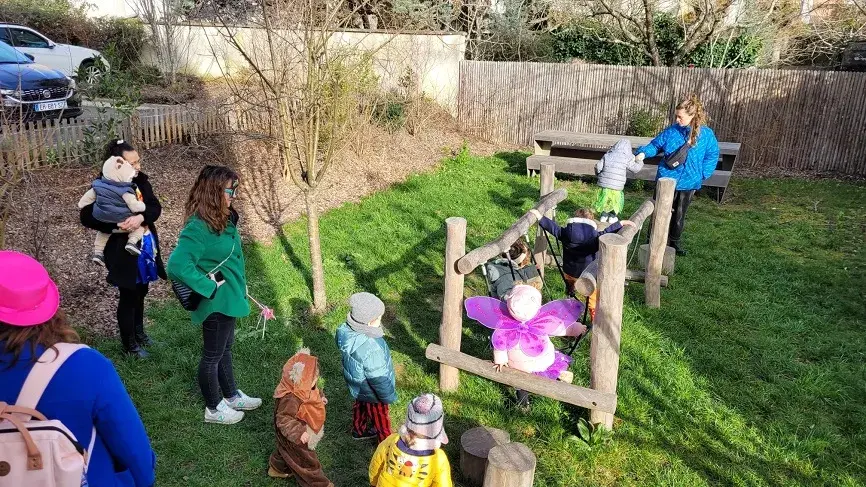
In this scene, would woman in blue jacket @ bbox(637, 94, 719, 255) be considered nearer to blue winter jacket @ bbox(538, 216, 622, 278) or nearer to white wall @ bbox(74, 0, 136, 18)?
blue winter jacket @ bbox(538, 216, 622, 278)

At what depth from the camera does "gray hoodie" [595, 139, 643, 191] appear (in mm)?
6523

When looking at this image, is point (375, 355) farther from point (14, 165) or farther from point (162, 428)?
point (14, 165)

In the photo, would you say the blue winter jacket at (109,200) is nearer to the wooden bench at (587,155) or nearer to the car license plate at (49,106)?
the car license plate at (49,106)

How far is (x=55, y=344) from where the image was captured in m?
2.02

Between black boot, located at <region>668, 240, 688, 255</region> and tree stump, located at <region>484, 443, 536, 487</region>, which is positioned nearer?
tree stump, located at <region>484, 443, 536, 487</region>

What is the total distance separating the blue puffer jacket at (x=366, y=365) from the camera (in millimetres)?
3773

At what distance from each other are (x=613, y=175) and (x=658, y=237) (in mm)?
850

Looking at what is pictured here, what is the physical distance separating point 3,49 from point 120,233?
747 centimetres

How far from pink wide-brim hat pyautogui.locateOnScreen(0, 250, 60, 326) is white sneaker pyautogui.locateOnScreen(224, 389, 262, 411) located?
2490 millimetres

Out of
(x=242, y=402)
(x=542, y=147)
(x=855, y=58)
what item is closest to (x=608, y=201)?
(x=242, y=402)

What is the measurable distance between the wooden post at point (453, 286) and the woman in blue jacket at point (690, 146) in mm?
3336

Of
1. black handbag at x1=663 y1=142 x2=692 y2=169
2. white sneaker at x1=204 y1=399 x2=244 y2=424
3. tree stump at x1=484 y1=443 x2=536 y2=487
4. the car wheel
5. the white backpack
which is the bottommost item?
white sneaker at x1=204 y1=399 x2=244 y2=424

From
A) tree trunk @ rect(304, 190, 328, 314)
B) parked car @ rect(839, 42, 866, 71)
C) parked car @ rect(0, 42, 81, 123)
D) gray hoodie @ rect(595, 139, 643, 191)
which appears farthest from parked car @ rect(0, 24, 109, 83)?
parked car @ rect(839, 42, 866, 71)

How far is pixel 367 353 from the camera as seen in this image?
12.3 feet
